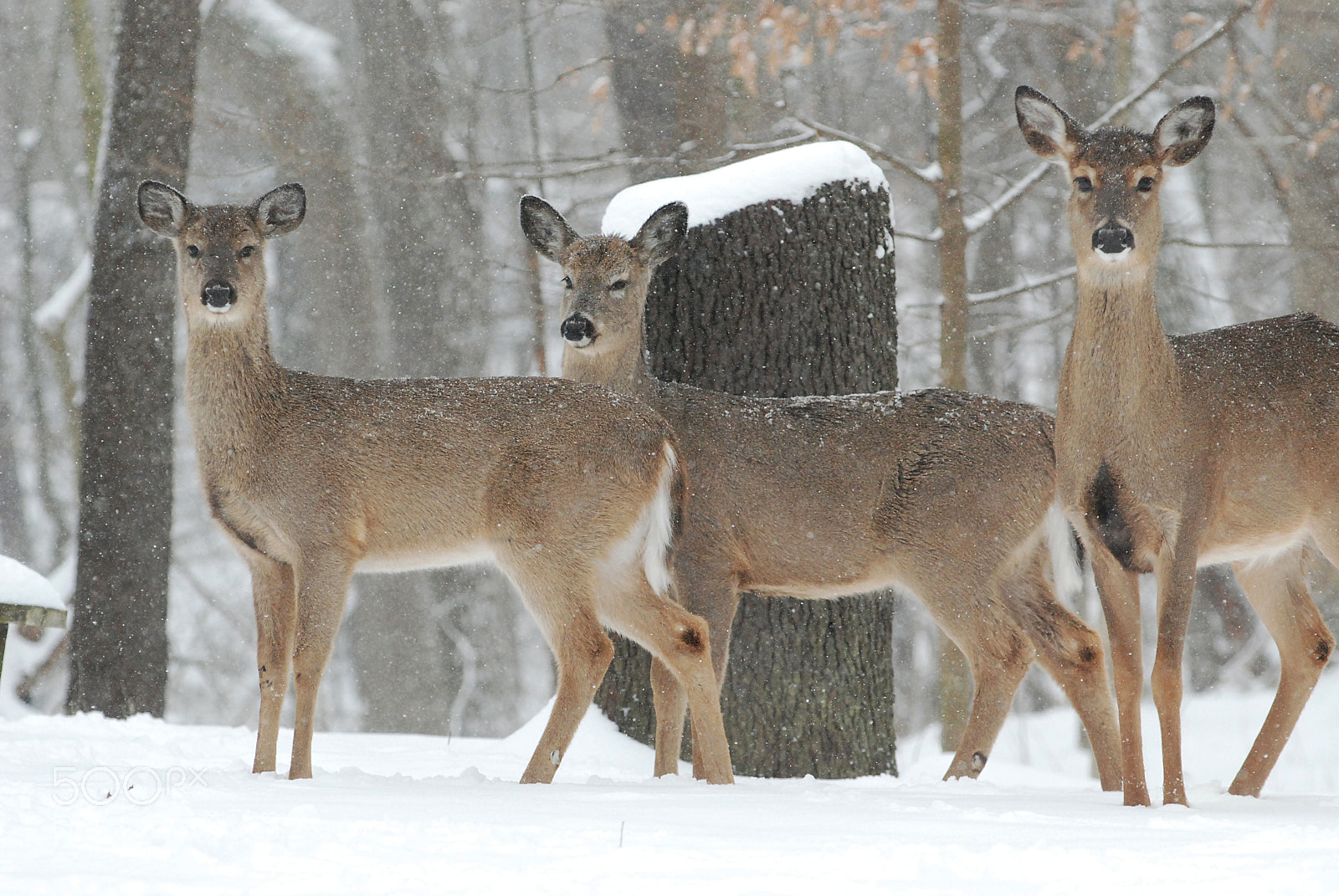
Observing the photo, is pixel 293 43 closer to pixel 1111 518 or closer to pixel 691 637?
pixel 691 637

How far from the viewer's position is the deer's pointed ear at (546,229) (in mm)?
7430

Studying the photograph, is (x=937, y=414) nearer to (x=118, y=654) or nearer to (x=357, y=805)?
(x=357, y=805)

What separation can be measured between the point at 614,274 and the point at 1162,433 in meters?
2.94

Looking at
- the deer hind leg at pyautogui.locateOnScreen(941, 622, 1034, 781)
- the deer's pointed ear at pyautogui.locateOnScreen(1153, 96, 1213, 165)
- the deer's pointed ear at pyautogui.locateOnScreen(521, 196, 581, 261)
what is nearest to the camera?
the deer's pointed ear at pyautogui.locateOnScreen(1153, 96, 1213, 165)

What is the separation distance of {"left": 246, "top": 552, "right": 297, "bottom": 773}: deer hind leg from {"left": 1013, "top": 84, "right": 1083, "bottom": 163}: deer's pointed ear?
134 inches

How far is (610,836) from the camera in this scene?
3.53 m

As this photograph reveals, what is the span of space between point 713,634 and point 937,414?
1422 millimetres

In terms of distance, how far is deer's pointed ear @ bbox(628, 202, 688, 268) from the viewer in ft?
23.5

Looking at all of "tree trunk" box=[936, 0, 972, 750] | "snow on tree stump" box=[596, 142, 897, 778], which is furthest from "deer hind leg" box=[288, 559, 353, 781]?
"tree trunk" box=[936, 0, 972, 750]

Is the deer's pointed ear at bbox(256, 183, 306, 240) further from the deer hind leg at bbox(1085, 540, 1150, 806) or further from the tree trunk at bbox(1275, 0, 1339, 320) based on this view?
the tree trunk at bbox(1275, 0, 1339, 320)

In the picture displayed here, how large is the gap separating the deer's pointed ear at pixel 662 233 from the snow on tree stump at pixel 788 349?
32 cm

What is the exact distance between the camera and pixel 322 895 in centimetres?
285

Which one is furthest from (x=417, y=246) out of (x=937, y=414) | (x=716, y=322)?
(x=937, y=414)

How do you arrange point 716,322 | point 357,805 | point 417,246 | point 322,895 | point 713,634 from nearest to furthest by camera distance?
point 322,895, point 357,805, point 713,634, point 716,322, point 417,246
